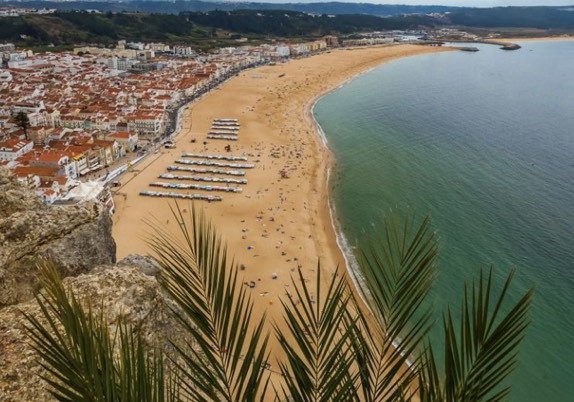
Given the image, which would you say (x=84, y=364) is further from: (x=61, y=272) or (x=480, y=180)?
(x=480, y=180)

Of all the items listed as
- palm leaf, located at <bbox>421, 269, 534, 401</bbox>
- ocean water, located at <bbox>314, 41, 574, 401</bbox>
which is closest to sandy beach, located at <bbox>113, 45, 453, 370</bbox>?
ocean water, located at <bbox>314, 41, 574, 401</bbox>

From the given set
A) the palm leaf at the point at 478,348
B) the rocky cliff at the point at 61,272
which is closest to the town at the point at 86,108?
the rocky cliff at the point at 61,272

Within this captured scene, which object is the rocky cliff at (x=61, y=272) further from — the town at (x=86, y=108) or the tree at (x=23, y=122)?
the tree at (x=23, y=122)

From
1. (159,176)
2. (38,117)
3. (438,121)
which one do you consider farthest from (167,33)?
(159,176)

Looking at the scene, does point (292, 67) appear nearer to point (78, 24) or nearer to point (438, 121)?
point (438, 121)

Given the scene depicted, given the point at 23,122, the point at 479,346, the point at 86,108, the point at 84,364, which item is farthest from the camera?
the point at 86,108

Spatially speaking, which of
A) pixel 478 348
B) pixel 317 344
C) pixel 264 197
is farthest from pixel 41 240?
pixel 264 197
